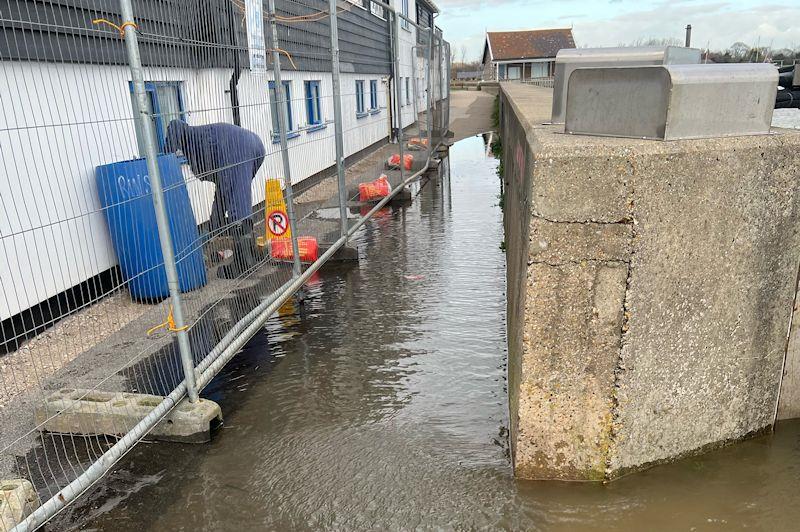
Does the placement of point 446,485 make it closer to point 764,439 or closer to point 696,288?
point 696,288

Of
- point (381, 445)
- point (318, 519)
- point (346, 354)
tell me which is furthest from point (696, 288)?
point (346, 354)

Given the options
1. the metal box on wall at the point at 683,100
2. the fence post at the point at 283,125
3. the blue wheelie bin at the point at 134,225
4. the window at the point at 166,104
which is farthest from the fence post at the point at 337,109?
the metal box on wall at the point at 683,100

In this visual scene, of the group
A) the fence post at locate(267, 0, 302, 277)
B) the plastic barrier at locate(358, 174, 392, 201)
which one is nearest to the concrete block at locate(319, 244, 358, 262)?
the fence post at locate(267, 0, 302, 277)

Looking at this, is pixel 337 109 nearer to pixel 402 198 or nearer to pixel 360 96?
pixel 402 198

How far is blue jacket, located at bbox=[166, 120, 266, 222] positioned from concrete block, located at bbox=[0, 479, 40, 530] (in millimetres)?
2046

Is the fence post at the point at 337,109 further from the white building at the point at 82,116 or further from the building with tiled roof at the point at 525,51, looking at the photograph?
the building with tiled roof at the point at 525,51

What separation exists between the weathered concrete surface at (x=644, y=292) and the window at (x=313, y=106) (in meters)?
6.68

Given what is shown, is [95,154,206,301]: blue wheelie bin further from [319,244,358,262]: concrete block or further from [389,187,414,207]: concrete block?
[389,187,414,207]: concrete block

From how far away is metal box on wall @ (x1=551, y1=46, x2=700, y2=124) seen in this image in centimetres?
424

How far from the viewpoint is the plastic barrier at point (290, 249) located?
5.25 m

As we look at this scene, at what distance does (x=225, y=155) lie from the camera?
14.5 ft

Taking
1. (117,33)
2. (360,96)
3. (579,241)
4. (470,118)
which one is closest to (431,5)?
(470,118)

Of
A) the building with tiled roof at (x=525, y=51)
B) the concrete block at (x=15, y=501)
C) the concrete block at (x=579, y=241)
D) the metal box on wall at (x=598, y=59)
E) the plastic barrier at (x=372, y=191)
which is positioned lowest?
the concrete block at (x=15, y=501)

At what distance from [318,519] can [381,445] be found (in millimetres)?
665
